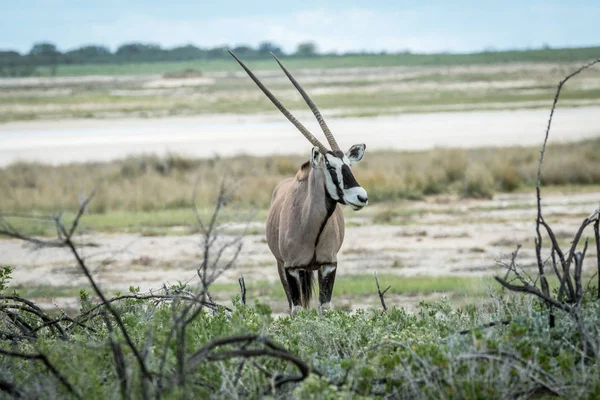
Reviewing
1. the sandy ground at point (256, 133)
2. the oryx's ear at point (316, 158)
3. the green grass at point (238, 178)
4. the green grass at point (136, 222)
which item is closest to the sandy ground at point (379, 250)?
the green grass at point (136, 222)

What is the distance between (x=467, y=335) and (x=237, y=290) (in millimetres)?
10445

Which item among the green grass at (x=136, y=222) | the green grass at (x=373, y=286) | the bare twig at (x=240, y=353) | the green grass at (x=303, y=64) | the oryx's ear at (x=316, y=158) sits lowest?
the green grass at (x=373, y=286)

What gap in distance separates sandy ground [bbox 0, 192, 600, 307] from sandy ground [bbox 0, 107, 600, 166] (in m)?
14.6

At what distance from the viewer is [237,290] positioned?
15.3 meters

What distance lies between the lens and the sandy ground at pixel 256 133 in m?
41.5

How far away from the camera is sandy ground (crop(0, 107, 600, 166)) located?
136ft

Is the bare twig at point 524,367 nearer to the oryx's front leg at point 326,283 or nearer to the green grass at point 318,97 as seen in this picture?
the oryx's front leg at point 326,283

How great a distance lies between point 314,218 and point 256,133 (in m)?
44.6

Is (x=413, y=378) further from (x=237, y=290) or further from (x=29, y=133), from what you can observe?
(x=29, y=133)

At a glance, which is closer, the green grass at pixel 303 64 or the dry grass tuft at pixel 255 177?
the dry grass tuft at pixel 255 177

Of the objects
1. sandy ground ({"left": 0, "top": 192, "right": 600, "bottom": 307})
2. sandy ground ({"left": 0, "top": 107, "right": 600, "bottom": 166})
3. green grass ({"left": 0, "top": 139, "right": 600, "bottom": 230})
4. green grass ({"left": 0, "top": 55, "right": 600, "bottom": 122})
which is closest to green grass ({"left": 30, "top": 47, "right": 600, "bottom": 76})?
green grass ({"left": 0, "top": 55, "right": 600, "bottom": 122})

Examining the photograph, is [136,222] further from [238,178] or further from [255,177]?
[255,177]

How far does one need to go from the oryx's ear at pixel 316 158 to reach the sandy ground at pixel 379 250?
7.22 metres

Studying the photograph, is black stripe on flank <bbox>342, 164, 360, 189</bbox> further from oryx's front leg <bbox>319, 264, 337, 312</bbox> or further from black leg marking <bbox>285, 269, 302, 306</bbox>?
black leg marking <bbox>285, 269, 302, 306</bbox>
